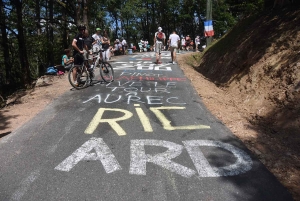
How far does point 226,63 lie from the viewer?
10.5m

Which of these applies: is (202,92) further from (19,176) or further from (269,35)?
(19,176)

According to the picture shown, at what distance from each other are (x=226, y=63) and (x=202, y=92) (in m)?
3.30

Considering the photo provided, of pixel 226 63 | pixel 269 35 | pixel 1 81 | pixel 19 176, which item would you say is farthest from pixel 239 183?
pixel 1 81

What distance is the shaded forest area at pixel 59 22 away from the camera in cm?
1233

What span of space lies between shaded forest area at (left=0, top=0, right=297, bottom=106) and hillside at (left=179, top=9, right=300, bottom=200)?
2.30 metres

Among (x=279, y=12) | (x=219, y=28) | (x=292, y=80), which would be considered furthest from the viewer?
(x=219, y=28)

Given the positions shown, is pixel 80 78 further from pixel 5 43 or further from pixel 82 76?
pixel 5 43

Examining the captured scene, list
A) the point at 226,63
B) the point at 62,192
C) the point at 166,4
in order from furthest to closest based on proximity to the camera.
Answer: the point at 166,4
the point at 226,63
the point at 62,192

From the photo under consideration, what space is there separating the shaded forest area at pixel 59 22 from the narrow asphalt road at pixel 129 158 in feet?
15.0

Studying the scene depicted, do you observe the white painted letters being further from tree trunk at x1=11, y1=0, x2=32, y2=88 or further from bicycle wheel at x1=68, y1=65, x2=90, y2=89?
tree trunk at x1=11, y1=0, x2=32, y2=88

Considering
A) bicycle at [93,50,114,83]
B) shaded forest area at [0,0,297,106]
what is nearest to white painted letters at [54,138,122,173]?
bicycle at [93,50,114,83]

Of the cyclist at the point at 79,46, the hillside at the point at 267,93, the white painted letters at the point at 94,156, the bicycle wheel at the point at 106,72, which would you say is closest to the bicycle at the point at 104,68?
the bicycle wheel at the point at 106,72

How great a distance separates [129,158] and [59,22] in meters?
16.6

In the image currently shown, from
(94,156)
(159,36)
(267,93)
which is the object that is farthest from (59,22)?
(94,156)
